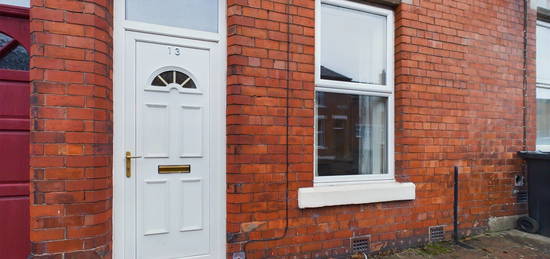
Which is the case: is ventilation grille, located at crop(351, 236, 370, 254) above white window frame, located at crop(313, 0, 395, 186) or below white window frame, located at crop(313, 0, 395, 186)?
below

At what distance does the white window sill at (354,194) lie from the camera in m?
3.05

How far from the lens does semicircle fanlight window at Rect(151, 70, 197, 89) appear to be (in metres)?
2.72

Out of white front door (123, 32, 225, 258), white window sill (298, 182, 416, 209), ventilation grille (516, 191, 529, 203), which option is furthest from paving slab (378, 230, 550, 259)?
white front door (123, 32, 225, 258)

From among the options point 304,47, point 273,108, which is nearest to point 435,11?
point 304,47

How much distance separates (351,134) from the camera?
3.55 meters

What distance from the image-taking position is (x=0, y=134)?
244cm

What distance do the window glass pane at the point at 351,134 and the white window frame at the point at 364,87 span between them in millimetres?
50

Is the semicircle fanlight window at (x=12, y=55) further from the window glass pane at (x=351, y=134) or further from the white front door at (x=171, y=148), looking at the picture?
the window glass pane at (x=351, y=134)

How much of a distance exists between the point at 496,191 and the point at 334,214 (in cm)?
245

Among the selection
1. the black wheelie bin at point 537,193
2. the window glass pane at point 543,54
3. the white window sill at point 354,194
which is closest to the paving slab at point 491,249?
the black wheelie bin at point 537,193

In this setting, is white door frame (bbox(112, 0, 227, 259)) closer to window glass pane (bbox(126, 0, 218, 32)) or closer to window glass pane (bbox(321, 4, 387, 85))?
window glass pane (bbox(126, 0, 218, 32))

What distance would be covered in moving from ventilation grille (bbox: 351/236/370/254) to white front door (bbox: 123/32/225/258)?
4.51ft

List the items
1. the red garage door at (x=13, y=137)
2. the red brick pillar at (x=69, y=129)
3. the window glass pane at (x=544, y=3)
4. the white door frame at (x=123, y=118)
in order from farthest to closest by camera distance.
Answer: the window glass pane at (x=544, y=3)
the white door frame at (x=123, y=118)
the red garage door at (x=13, y=137)
the red brick pillar at (x=69, y=129)

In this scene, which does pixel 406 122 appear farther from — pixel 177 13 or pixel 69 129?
pixel 69 129
